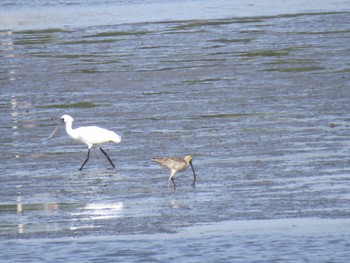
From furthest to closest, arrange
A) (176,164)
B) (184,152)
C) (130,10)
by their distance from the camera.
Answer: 1. (130,10)
2. (184,152)
3. (176,164)

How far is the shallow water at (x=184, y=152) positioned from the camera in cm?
1138

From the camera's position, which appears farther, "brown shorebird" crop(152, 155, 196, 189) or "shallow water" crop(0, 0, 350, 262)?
"brown shorebird" crop(152, 155, 196, 189)

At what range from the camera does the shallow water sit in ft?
37.3

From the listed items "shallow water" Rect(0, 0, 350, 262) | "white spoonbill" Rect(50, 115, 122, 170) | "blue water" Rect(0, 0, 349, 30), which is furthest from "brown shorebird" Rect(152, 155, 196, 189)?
"blue water" Rect(0, 0, 349, 30)

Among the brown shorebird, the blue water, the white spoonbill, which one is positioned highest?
the blue water

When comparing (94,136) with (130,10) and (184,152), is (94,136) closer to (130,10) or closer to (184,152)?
(184,152)

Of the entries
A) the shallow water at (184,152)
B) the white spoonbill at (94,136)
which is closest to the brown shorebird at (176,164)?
the shallow water at (184,152)

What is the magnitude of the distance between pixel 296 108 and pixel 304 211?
7412 mm

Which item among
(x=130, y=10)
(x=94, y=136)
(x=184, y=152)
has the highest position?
(x=130, y=10)

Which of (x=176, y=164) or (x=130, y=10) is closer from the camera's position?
(x=176, y=164)

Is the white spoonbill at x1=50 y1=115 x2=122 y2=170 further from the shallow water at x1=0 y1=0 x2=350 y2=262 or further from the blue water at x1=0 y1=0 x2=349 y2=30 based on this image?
the blue water at x1=0 y1=0 x2=349 y2=30

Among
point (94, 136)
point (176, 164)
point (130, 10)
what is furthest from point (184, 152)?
point (130, 10)

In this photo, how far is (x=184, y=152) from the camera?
16141mm

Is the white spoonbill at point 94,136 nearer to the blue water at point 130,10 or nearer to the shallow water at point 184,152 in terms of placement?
the shallow water at point 184,152
